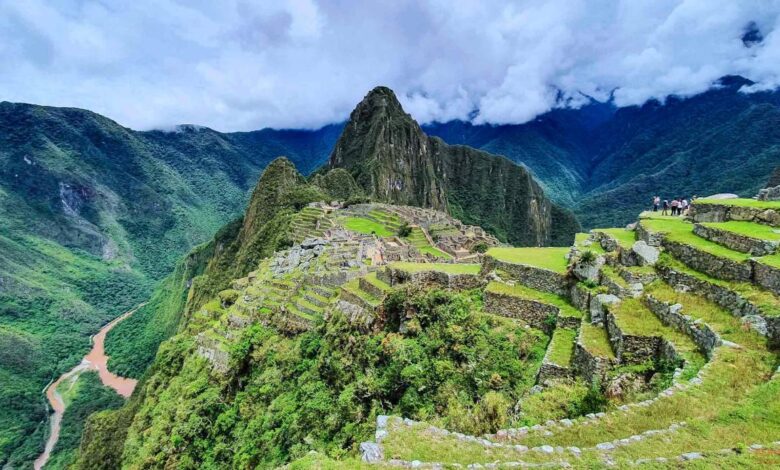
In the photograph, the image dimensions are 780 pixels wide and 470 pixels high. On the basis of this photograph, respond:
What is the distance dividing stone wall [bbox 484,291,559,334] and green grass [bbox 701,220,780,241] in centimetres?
496

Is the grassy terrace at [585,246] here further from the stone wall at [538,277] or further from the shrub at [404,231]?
the shrub at [404,231]

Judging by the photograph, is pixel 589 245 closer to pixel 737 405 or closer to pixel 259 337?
pixel 737 405

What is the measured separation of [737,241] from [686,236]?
65.8 inches

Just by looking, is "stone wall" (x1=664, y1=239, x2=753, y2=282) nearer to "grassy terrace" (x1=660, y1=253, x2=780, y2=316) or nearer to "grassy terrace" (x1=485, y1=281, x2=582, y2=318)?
"grassy terrace" (x1=660, y1=253, x2=780, y2=316)

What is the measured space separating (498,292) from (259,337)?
1479 centimetres

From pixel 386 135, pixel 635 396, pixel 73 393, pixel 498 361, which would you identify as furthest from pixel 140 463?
pixel 386 135

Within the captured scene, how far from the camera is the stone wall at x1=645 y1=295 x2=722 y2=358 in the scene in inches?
324

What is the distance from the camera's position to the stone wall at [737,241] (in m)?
9.62

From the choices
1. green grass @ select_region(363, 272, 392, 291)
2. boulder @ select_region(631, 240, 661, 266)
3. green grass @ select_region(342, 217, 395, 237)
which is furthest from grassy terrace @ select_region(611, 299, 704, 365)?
green grass @ select_region(342, 217, 395, 237)

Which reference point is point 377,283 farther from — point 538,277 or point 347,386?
point 538,277

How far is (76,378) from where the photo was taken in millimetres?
100500

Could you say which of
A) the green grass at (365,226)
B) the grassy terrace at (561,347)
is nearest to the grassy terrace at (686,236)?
the grassy terrace at (561,347)

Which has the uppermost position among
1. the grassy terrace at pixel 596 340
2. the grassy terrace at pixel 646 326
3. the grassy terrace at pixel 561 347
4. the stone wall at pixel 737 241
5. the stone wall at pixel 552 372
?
the stone wall at pixel 737 241

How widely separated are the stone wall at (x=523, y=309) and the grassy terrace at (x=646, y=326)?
228 centimetres
